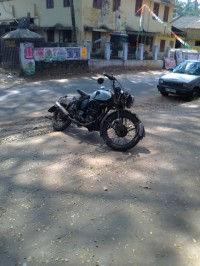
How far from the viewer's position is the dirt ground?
293 cm

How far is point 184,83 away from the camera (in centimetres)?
1166

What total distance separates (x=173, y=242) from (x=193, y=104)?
26.5 feet

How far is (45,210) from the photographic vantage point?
361cm

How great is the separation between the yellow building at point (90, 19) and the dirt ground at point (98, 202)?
1895 cm

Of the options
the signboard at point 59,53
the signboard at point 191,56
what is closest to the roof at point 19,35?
the signboard at point 59,53

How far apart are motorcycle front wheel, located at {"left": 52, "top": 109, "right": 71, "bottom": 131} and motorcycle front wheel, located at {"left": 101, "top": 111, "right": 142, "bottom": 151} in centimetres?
134

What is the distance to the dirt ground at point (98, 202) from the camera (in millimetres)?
2934

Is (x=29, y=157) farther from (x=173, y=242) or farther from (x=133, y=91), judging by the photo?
(x=133, y=91)

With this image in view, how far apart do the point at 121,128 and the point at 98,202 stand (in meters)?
1.99

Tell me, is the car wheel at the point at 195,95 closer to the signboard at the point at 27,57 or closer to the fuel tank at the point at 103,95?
the fuel tank at the point at 103,95

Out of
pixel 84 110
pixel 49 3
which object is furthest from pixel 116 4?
pixel 84 110

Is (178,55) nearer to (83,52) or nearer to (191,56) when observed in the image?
(191,56)

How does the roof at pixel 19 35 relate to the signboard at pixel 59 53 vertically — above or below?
above

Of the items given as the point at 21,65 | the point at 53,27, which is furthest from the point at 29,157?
the point at 53,27
